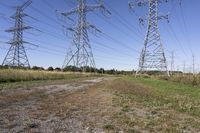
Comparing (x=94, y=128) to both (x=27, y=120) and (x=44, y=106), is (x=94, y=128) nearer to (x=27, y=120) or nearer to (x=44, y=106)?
(x=27, y=120)

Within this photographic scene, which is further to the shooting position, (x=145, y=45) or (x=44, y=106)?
(x=145, y=45)

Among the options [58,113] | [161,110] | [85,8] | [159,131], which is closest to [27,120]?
[58,113]

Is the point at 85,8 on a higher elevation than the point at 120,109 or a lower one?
higher

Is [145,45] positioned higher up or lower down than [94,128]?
higher up

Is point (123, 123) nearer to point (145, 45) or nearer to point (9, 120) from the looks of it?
point (9, 120)

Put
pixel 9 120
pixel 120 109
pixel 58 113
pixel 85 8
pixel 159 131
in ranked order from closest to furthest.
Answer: pixel 159 131, pixel 9 120, pixel 58 113, pixel 120 109, pixel 85 8

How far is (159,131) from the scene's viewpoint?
6.68 m

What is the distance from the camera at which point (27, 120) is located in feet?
23.8

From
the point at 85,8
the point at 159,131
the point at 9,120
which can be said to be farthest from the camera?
the point at 85,8

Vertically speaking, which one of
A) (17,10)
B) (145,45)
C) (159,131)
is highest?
(17,10)

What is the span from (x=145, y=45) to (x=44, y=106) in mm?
35116

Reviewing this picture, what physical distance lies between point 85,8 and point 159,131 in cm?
4200

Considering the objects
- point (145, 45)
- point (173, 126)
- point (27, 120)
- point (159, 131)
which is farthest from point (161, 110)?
point (145, 45)

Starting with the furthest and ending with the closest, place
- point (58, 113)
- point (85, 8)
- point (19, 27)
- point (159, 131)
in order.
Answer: point (85, 8)
point (19, 27)
point (58, 113)
point (159, 131)
